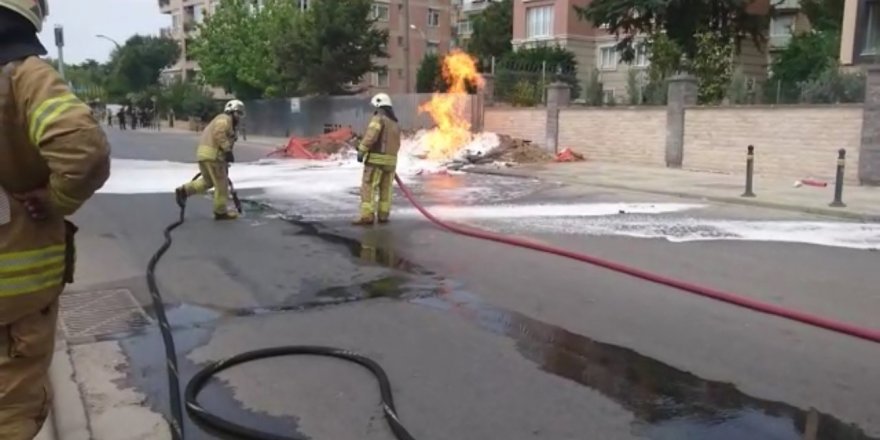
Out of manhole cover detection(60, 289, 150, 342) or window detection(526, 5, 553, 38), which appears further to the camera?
window detection(526, 5, 553, 38)

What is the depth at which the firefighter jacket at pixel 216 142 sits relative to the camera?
10781 mm

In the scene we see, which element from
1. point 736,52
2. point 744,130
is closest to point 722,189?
point 744,130

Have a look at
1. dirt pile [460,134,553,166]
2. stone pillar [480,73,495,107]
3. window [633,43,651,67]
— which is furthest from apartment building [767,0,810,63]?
dirt pile [460,134,553,166]

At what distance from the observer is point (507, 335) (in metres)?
5.43

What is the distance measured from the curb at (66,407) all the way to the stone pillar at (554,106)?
20409mm

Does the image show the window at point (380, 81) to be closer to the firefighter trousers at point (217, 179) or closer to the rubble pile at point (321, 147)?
the rubble pile at point (321, 147)

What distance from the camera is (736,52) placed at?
29031mm

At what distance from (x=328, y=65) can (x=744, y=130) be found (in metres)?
21.2

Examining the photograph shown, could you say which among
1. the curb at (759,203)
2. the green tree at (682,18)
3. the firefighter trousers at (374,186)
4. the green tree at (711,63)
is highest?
the green tree at (682,18)

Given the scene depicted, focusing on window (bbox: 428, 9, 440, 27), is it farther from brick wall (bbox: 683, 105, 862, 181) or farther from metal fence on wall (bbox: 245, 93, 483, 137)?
brick wall (bbox: 683, 105, 862, 181)

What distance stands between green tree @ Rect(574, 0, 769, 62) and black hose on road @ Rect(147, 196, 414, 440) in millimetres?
24039

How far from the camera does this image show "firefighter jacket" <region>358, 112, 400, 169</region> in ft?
33.6

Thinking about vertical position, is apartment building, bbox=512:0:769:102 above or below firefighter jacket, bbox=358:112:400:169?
above

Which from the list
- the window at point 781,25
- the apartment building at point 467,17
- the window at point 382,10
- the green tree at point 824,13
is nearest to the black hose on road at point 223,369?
the green tree at point 824,13
